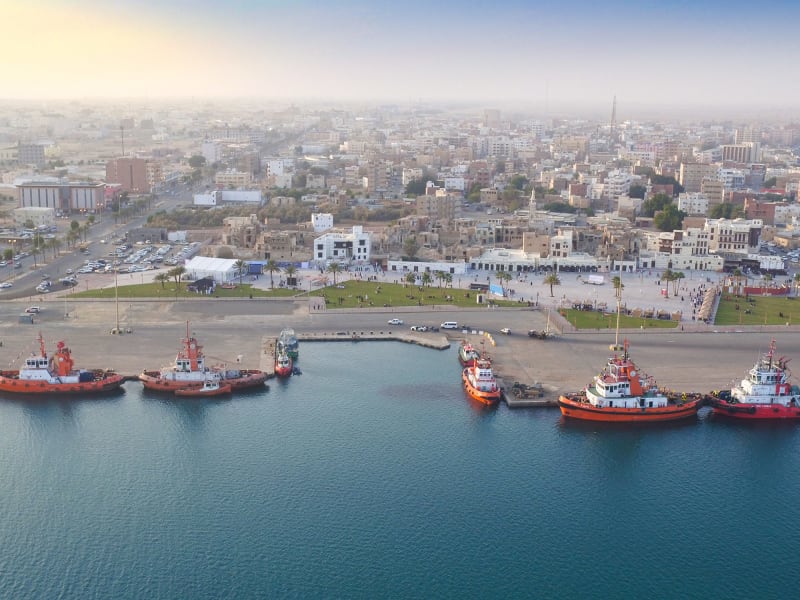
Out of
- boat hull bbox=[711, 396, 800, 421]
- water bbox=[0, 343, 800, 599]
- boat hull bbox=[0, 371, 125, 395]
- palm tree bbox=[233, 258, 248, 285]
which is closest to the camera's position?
water bbox=[0, 343, 800, 599]

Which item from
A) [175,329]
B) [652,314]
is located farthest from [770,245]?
[175,329]

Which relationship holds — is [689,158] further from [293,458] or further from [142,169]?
[293,458]

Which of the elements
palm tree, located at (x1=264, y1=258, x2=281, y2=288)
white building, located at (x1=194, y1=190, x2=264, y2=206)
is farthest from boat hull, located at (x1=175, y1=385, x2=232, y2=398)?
white building, located at (x1=194, y1=190, x2=264, y2=206)

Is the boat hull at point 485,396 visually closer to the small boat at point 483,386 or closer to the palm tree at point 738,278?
the small boat at point 483,386

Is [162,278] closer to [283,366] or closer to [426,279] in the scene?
[426,279]

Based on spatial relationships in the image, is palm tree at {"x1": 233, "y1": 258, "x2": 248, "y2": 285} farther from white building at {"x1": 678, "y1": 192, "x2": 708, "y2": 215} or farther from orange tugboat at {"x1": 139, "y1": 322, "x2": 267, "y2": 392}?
white building at {"x1": 678, "y1": 192, "x2": 708, "y2": 215}

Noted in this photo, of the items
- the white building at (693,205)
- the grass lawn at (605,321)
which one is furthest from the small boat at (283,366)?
the white building at (693,205)
